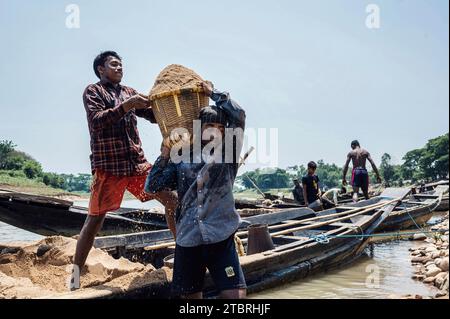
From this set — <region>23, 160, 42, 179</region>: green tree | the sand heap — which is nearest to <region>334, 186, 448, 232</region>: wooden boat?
the sand heap

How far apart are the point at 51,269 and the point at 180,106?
203 centimetres

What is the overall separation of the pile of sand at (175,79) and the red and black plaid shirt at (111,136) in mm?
346

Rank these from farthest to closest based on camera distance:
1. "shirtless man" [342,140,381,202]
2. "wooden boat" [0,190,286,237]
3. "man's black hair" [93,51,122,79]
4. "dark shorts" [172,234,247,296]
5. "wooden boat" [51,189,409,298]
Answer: "shirtless man" [342,140,381,202], "wooden boat" [0,190,286,237], "man's black hair" [93,51,122,79], "wooden boat" [51,189,409,298], "dark shorts" [172,234,247,296]

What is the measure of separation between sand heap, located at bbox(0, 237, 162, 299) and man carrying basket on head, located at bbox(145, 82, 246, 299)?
2.61 ft

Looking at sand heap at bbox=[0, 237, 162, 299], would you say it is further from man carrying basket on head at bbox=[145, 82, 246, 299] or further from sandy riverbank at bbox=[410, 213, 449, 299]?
sandy riverbank at bbox=[410, 213, 449, 299]

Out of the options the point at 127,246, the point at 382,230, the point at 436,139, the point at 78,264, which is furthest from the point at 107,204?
the point at 436,139

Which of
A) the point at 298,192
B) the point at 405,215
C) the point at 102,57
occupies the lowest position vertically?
the point at 405,215

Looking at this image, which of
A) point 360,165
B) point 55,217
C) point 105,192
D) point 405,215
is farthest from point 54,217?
point 405,215

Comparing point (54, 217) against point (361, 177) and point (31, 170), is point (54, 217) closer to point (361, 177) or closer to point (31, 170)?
point (361, 177)

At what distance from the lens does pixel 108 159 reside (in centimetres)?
282

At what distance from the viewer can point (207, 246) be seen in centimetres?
208

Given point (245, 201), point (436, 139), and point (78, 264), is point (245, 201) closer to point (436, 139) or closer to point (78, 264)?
point (78, 264)

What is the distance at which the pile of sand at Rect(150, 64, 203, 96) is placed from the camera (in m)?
2.44
